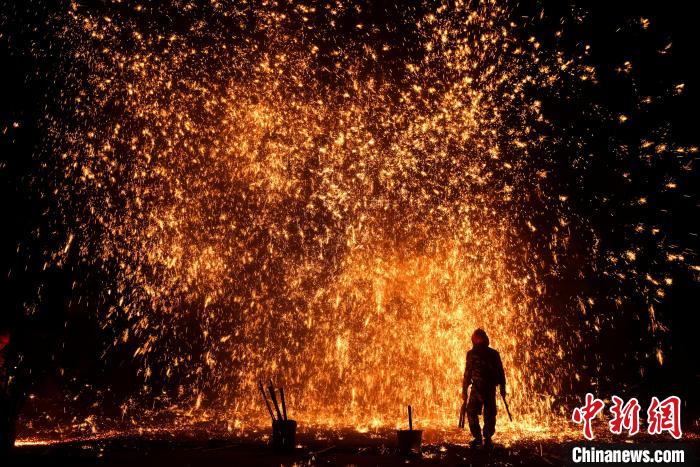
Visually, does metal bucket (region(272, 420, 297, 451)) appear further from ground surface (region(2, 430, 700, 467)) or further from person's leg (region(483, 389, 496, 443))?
person's leg (region(483, 389, 496, 443))

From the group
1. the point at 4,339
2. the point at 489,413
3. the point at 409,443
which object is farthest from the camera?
the point at 489,413

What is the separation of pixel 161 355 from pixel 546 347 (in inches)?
427

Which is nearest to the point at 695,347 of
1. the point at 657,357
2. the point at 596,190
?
the point at 657,357

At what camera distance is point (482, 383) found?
657cm

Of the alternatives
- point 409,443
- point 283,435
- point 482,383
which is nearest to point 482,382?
point 482,383

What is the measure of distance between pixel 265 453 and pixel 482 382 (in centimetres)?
274

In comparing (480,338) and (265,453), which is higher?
(480,338)

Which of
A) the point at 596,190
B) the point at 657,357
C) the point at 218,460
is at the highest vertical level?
the point at 596,190

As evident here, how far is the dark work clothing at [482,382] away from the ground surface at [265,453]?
374 millimetres

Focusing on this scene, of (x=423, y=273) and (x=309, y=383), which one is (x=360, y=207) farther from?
(x=309, y=383)

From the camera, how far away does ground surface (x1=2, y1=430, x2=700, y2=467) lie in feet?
18.0

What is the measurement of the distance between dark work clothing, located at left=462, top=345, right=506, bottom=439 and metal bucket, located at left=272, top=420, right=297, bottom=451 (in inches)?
85.4

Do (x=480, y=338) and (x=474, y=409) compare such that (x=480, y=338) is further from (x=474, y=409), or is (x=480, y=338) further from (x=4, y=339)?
(x=4, y=339)

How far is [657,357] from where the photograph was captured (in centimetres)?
1417
